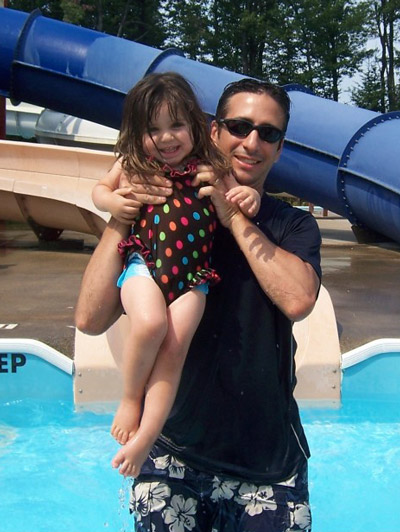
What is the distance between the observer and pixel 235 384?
1.77 meters

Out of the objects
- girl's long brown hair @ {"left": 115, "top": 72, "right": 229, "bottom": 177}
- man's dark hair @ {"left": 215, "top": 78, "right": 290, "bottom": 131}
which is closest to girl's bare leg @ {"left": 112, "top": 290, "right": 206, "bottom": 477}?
girl's long brown hair @ {"left": 115, "top": 72, "right": 229, "bottom": 177}

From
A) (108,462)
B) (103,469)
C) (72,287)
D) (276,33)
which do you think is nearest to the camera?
(103,469)

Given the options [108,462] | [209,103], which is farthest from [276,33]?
[108,462]

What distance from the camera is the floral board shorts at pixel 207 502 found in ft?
5.64

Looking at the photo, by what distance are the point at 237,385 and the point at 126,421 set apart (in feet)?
1.01

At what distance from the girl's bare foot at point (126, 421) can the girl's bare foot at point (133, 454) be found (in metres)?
0.04

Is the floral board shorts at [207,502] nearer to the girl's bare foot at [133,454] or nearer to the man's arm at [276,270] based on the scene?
the girl's bare foot at [133,454]

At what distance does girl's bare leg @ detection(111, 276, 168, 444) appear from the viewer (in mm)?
1625

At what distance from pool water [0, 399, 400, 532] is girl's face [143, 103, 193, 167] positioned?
1949 mm

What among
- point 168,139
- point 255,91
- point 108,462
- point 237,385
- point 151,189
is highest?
point 255,91

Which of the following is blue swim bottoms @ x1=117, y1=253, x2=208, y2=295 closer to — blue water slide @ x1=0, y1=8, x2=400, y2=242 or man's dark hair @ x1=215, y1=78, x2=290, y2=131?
man's dark hair @ x1=215, y1=78, x2=290, y2=131

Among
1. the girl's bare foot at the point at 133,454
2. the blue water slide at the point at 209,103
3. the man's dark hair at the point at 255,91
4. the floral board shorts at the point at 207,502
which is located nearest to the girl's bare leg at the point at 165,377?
the girl's bare foot at the point at 133,454

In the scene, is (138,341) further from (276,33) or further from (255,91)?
(276,33)

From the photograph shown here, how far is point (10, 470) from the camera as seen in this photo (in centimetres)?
409
